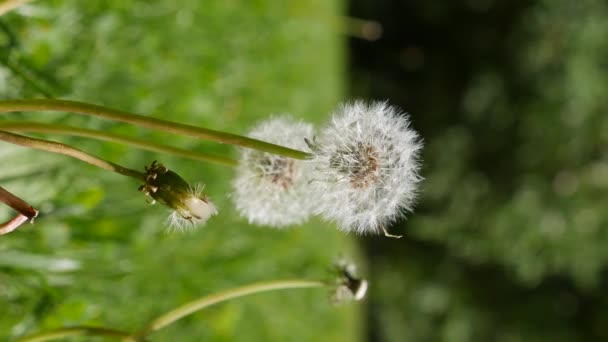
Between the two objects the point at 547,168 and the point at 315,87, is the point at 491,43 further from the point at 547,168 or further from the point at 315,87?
the point at 315,87

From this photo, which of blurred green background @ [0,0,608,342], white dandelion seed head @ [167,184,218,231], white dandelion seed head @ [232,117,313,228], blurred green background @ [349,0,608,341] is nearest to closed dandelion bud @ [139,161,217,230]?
white dandelion seed head @ [167,184,218,231]

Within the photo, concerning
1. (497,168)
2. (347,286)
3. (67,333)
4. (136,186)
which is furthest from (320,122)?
(67,333)

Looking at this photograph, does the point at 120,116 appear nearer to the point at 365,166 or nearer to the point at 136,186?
the point at 365,166

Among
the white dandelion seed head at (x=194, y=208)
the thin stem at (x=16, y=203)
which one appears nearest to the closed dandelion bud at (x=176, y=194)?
the white dandelion seed head at (x=194, y=208)

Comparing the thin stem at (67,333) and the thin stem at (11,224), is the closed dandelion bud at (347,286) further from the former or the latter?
the thin stem at (11,224)

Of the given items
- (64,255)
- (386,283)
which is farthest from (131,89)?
(386,283)
